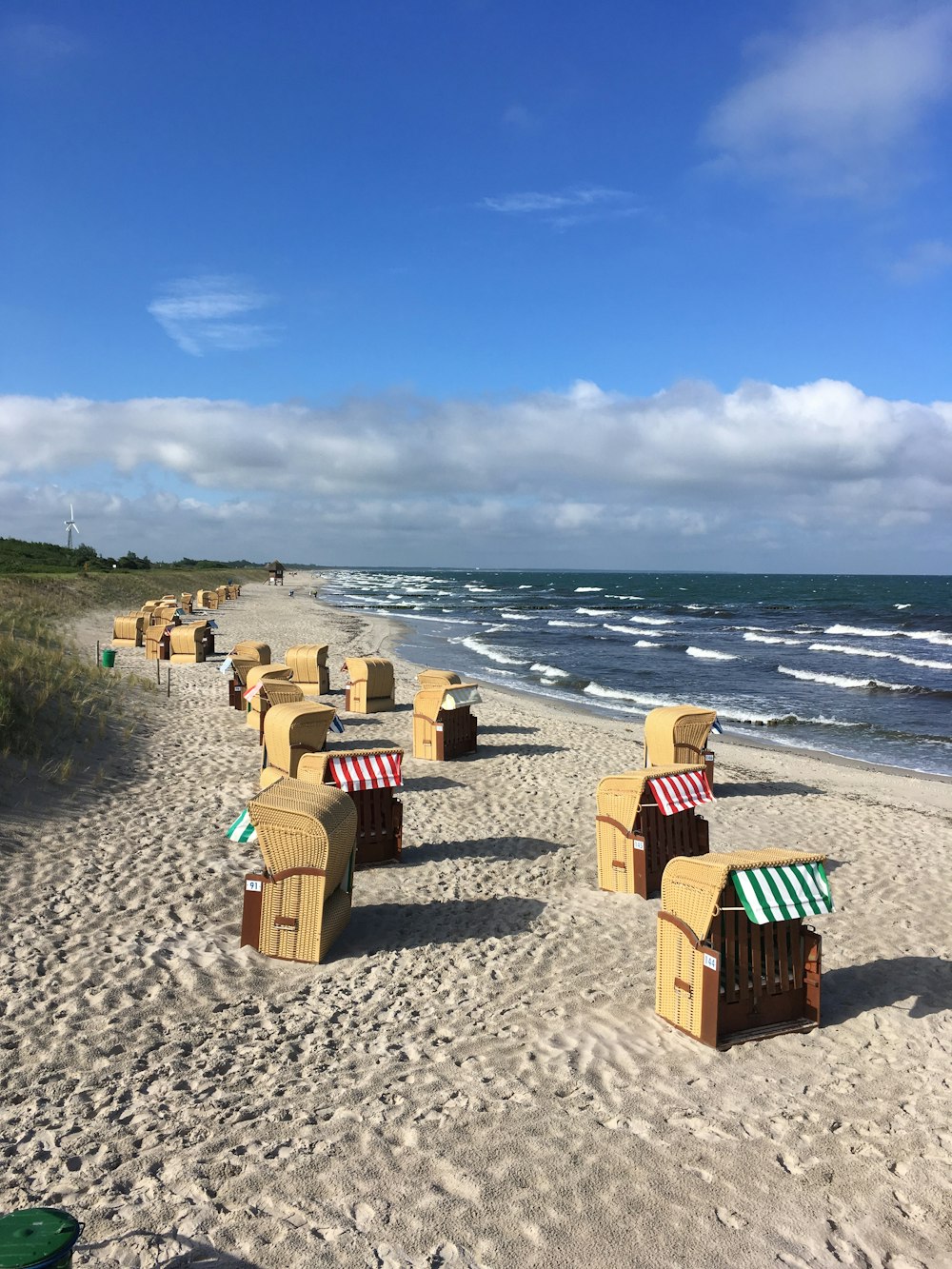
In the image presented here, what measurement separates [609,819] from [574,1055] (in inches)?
153

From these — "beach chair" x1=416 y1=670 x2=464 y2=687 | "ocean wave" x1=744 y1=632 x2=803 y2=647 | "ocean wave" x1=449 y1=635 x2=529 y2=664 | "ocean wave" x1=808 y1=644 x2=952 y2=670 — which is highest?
"beach chair" x1=416 y1=670 x2=464 y2=687

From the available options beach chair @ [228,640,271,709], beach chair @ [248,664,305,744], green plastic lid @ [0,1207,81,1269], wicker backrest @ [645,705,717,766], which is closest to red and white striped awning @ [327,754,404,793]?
wicker backrest @ [645,705,717,766]

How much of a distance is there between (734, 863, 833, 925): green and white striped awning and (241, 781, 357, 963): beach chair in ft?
11.7

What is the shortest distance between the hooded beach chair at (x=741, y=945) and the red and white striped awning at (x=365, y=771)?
4.18 metres

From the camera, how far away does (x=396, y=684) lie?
25.7 m

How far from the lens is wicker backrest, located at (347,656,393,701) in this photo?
2039cm

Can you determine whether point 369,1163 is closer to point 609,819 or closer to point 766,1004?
point 766,1004

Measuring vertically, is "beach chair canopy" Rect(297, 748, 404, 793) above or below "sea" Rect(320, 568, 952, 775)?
above

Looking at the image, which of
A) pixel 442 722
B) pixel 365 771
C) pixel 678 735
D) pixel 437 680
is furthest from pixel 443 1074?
pixel 437 680

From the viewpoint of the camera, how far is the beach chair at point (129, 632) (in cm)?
3022

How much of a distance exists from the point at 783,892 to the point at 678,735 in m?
7.17

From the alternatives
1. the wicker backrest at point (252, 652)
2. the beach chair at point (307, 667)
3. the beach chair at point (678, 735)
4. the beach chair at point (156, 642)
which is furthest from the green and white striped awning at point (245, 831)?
the beach chair at point (156, 642)

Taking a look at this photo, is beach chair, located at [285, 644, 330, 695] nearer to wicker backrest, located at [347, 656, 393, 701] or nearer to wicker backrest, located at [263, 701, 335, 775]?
wicker backrest, located at [347, 656, 393, 701]

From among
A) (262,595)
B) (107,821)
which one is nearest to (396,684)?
(107,821)
